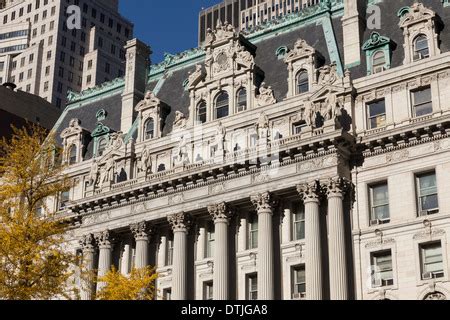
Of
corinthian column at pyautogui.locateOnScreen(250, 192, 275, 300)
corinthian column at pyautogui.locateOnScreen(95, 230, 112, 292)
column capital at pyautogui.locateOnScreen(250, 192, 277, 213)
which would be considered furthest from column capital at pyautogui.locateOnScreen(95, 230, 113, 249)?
column capital at pyautogui.locateOnScreen(250, 192, 277, 213)

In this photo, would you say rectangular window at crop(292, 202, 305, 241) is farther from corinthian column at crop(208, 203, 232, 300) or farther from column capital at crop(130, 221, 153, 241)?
column capital at crop(130, 221, 153, 241)

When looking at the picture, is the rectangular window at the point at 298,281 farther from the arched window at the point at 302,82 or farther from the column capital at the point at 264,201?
the arched window at the point at 302,82

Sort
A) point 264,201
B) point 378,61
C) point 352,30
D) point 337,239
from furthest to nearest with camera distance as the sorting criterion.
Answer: point 352,30
point 378,61
point 264,201
point 337,239

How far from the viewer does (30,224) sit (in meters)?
40.2

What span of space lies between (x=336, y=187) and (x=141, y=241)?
51.1 ft

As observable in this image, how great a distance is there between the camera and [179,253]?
5347 cm

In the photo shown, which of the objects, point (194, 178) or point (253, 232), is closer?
point (253, 232)

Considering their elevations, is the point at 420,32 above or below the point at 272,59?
below

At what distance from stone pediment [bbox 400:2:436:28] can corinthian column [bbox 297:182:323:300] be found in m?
12.3

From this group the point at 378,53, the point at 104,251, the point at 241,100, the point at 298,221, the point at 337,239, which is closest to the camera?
the point at 337,239

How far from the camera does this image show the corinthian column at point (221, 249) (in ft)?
165

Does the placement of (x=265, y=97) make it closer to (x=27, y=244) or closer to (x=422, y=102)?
(x=422, y=102)

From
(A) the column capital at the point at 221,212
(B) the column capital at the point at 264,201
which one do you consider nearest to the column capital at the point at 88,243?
(A) the column capital at the point at 221,212

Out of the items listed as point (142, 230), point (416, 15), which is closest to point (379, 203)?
point (416, 15)
